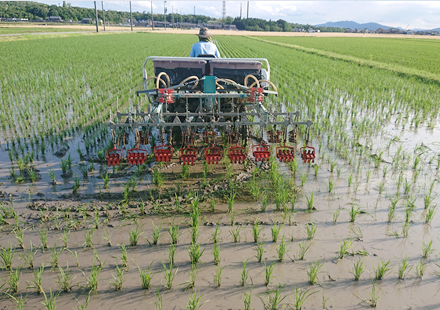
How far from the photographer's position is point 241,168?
5047 millimetres

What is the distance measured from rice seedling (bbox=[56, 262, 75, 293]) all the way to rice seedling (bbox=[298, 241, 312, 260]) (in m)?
1.94

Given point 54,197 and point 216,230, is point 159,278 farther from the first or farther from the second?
point 54,197

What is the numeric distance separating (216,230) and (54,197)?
219 cm

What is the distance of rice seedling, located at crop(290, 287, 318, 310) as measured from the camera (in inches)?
94.2

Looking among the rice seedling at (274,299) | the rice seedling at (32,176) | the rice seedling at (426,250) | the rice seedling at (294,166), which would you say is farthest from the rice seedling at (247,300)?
the rice seedling at (32,176)

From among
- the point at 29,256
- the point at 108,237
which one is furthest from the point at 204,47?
the point at 29,256

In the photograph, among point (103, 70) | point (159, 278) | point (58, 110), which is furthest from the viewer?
point (103, 70)

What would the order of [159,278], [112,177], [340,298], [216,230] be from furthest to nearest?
1. [112,177]
2. [216,230]
3. [159,278]
4. [340,298]

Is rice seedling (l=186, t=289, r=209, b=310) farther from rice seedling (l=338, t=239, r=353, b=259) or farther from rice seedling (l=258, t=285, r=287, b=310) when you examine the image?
rice seedling (l=338, t=239, r=353, b=259)

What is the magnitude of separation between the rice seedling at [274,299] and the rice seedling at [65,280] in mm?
1505

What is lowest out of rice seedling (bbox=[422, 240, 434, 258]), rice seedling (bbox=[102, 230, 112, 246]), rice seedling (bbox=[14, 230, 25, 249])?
rice seedling (bbox=[102, 230, 112, 246])

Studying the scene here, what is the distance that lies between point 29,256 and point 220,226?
70.0 inches

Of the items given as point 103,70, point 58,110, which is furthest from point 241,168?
point 103,70

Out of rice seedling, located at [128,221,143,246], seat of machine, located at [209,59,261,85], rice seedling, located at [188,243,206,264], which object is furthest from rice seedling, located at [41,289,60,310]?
seat of machine, located at [209,59,261,85]
